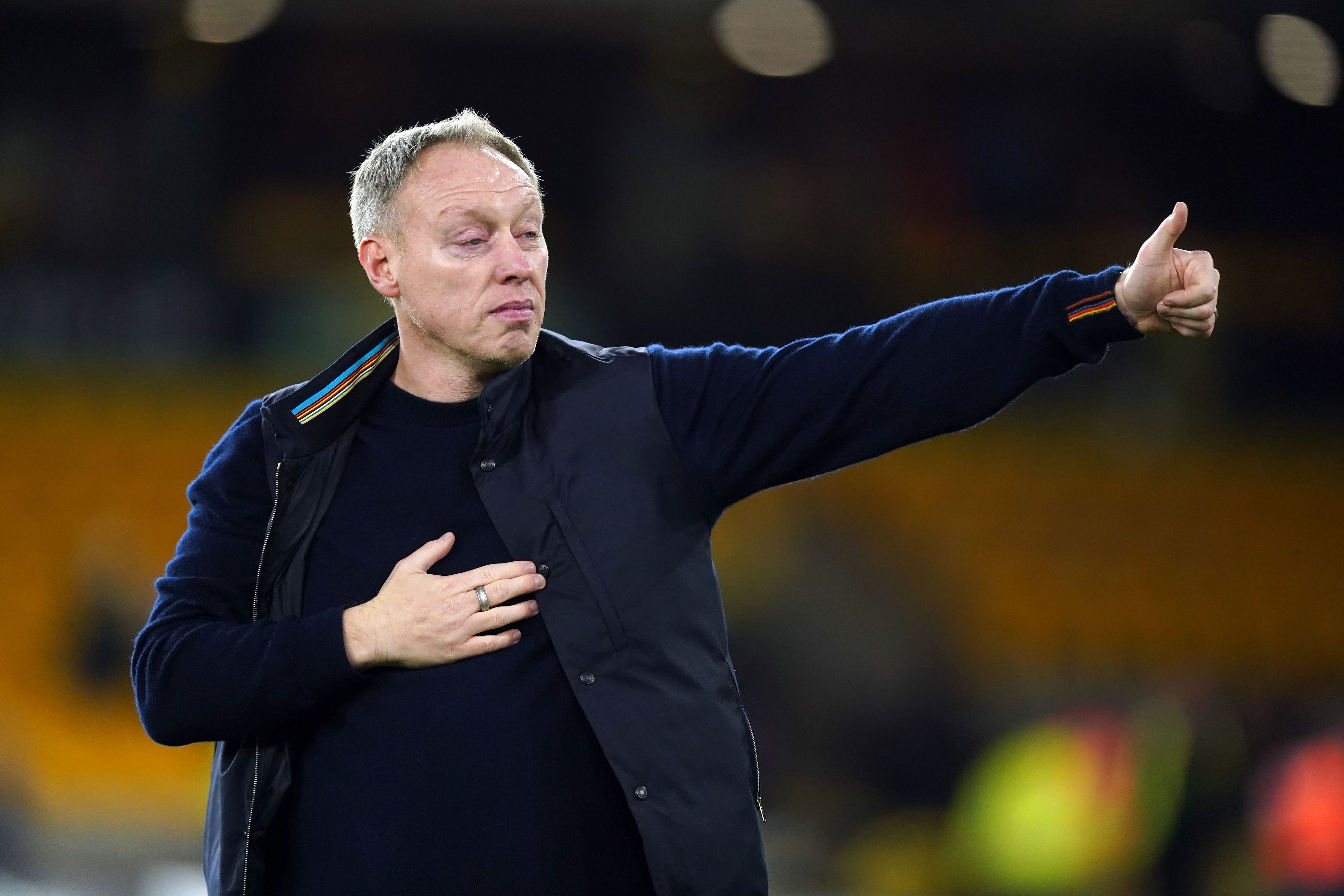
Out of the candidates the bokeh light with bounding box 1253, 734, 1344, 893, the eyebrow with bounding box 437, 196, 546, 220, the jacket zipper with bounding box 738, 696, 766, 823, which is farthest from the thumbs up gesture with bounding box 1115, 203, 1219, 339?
the bokeh light with bounding box 1253, 734, 1344, 893

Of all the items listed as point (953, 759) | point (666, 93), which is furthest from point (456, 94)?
point (953, 759)

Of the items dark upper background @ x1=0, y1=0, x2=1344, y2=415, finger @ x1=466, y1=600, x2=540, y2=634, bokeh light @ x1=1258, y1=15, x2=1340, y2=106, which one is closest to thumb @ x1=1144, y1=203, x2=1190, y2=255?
finger @ x1=466, y1=600, x2=540, y2=634

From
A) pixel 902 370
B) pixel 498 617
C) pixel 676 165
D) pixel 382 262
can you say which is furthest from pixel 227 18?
pixel 902 370

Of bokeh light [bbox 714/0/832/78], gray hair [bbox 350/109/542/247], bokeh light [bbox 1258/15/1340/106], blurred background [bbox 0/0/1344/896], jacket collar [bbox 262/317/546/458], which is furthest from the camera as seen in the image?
bokeh light [bbox 714/0/832/78]

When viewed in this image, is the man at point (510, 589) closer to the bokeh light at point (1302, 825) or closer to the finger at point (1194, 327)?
the finger at point (1194, 327)

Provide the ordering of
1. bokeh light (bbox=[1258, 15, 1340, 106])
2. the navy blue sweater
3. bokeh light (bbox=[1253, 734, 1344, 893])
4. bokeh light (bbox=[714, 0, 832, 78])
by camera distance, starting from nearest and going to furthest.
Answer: the navy blue sweater → bokeh light (bbox=[1253, 734, 1344, 893]) → bokeh light (bbox=[1258, 15, 1340, 106]) → bokeh light (bbox=[714, 0, 832, 78])

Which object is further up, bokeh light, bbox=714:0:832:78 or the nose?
bokeh light, bbox=714:0:832:78

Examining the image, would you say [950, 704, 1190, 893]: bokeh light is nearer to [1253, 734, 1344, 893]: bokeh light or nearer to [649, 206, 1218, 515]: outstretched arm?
[1253, 734, 1344, 893]: bokeh light

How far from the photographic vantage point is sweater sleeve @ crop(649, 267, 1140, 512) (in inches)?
55.3

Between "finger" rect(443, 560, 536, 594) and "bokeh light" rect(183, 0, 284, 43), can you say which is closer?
"finger" rect(443, 560, 536, 594)

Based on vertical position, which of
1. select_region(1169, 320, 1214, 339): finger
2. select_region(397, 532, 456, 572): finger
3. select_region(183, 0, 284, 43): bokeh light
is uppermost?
select_region(183, 0, 284, 43): bokeh light

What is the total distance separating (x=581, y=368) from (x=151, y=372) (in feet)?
17.0

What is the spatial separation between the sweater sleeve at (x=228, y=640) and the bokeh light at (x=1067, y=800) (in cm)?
410

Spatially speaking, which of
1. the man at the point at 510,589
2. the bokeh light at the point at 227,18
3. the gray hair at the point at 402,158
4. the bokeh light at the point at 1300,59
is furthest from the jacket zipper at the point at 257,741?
the bokeh light at the point at 1300,59
